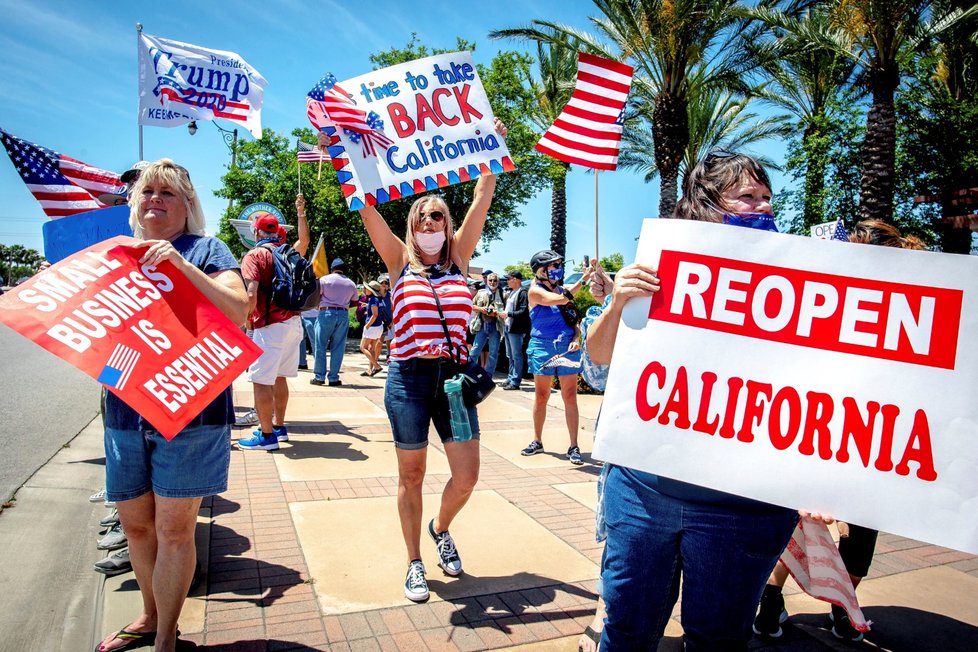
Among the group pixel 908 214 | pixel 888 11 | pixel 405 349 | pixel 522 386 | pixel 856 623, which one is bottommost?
pixel 522 386

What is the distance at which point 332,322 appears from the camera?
10.2 metres

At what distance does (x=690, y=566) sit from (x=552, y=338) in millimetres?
4215

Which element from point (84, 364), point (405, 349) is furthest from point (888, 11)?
point (84, 364)

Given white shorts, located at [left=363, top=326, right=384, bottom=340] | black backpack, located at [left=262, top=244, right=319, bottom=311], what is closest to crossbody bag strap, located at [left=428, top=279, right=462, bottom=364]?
black backpack, located at [left=262, top=244, right=319, bottom=311]

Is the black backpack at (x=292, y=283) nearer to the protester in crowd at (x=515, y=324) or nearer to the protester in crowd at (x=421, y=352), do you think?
the protester in crowd at (x=421, y=352)

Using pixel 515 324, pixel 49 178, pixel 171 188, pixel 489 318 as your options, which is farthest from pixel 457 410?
pixel 489 318

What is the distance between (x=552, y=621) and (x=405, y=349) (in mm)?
1437

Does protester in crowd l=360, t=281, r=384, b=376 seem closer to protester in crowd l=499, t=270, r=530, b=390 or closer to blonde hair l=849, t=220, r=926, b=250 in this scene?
protester in crowd l=499, t=270, r=530, b=390

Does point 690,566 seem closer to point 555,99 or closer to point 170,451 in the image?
point 170,451

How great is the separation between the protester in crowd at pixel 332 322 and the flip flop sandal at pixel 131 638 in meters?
7.47

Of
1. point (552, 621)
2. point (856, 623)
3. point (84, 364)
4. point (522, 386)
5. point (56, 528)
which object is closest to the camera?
point (856, 623)

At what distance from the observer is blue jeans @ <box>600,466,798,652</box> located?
1795 mm

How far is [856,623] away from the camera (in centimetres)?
197

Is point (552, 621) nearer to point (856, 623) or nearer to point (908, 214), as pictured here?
point (856, 623)
